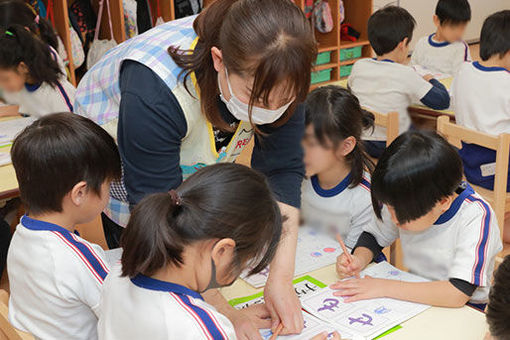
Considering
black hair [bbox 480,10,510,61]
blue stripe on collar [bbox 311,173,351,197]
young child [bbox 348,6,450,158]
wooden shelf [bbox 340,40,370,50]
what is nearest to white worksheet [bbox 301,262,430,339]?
blue stripe on collar [bbox 311,173,351,197]

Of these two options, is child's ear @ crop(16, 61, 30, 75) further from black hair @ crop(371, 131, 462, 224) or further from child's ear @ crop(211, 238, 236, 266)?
child's ear @ crop(211, 238, 236, 266)

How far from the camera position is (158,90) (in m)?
1.01

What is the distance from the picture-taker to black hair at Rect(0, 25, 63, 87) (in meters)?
2.20

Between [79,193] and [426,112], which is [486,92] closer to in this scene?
[426,112]

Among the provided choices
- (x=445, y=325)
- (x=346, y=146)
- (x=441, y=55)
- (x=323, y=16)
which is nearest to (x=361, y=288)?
(x=445, y=325)

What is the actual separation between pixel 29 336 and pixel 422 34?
6.13m

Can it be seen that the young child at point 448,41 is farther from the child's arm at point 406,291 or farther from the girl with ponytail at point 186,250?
the girl with ponytail at point 186,250

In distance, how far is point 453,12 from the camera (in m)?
3.46

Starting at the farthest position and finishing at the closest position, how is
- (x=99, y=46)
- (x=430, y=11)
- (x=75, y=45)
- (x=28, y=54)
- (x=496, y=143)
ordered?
(x=430, y=11), (x=99, y=46), (x=75, y=45), (x=28, y=54), (x=496, y=143)

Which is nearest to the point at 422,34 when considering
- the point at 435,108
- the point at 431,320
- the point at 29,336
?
the point at 435,108

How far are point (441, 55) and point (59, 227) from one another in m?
3.03

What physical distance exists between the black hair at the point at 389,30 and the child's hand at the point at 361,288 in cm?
188

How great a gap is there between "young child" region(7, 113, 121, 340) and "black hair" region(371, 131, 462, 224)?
594 mm

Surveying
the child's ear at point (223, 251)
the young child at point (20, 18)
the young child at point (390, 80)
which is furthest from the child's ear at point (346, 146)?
the young child at point (20, 18)
